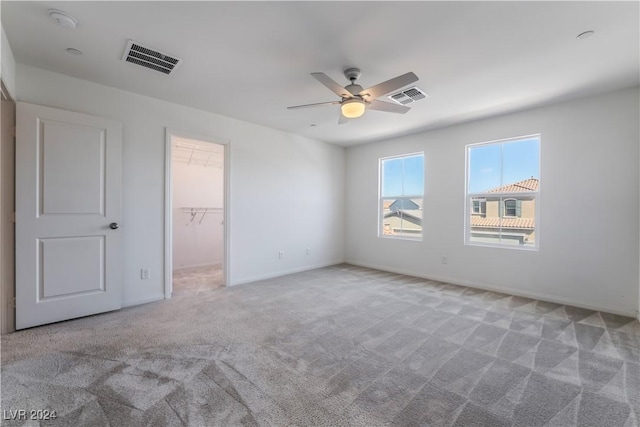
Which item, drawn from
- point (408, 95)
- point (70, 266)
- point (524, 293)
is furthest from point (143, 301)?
point (524, 293)

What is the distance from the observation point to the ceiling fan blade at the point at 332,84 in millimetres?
2279

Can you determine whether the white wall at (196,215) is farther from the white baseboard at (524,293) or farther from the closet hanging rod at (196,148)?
the white baseboard at (524,293)

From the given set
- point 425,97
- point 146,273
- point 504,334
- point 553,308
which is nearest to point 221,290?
point 146,273

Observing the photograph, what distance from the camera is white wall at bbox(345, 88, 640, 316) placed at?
124 inches

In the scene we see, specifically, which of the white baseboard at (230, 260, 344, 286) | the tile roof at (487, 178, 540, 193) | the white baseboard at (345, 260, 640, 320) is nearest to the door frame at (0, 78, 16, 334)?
the white baseboard at (230, 260, 344, 286)

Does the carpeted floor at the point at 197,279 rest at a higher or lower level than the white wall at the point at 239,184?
lower

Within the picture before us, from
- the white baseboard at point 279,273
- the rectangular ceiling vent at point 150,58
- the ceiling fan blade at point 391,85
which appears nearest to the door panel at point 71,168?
the rectangular ceiling vent at point 150,58

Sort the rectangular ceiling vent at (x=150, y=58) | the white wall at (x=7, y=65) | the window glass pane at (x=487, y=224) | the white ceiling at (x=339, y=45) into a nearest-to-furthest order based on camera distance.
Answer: the white ceiling at (x=339, y=45) < the white wall at (x=7, y=65) < the rectangular ceiling vent at (x=150, y=58) < the window glass pane at (x=487, y=224)

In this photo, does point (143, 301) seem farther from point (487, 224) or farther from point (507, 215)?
point (507, 215)

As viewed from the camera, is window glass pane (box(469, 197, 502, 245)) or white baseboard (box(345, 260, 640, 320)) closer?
white baseboard (box(345, 260, 640, 320))

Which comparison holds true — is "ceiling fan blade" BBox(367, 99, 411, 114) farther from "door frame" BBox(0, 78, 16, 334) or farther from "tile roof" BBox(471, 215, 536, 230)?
"door frame" BBox(0, 78, 16, 334)

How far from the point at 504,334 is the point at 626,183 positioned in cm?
233

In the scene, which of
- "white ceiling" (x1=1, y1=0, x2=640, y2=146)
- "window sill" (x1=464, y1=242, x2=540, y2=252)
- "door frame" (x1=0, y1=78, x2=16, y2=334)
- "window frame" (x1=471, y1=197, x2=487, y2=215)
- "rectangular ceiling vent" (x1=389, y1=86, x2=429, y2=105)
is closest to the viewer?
"white ceiling" (x1=1, y1=0, x2=640, y2=146)

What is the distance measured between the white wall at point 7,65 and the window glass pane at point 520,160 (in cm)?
559
